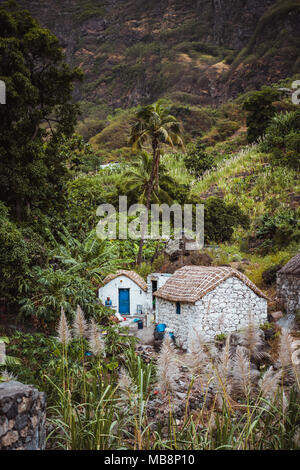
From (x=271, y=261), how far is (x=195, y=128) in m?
42.9

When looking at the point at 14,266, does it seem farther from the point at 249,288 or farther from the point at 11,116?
the point at 249,288

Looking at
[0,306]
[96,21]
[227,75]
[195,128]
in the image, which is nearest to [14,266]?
[0,306]

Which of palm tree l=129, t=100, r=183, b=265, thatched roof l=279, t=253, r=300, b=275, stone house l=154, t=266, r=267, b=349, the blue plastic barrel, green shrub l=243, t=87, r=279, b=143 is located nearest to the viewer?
stone house l=154, t=266, r=267, b=349

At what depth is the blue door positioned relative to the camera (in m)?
16.3

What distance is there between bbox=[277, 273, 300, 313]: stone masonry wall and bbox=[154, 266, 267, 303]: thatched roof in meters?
1.18

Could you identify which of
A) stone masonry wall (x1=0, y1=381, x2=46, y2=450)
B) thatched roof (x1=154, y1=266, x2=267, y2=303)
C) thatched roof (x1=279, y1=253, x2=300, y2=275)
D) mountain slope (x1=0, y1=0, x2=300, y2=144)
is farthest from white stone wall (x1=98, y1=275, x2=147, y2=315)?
mountain slope (x1=0, y1=0, x2=300, y2=144)

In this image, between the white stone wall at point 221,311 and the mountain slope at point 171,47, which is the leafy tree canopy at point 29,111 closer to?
the white stone wall at point 221,311

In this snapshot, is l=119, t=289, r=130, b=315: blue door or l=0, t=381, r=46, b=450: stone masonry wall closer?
l=0, t=381, r=46, b=450: stone masonry wall

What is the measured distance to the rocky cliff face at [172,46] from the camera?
7012 centimetres

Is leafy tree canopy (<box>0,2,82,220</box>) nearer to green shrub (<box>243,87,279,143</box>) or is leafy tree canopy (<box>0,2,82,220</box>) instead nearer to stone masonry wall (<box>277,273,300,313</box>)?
stone masonry wall (<box>277,273,300,313</box>)

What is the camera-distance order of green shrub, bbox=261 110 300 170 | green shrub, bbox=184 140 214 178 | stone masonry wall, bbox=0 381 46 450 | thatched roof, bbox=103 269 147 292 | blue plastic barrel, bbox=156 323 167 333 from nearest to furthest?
1. stone masonry wall, bbox=0 381 46 450
2. blue plastic barrel, bbox=156 323 167 333
3. thatched roof, bbox=103 269 147 292
4. green shrub, bbox=261 110 300 170
5. green shrub, bbox=184 140 214 178

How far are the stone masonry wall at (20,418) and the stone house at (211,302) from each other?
324 inches

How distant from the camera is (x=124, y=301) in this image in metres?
16.3

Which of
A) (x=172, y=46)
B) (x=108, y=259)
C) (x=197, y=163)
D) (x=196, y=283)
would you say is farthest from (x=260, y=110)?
(x=172, y=46)
